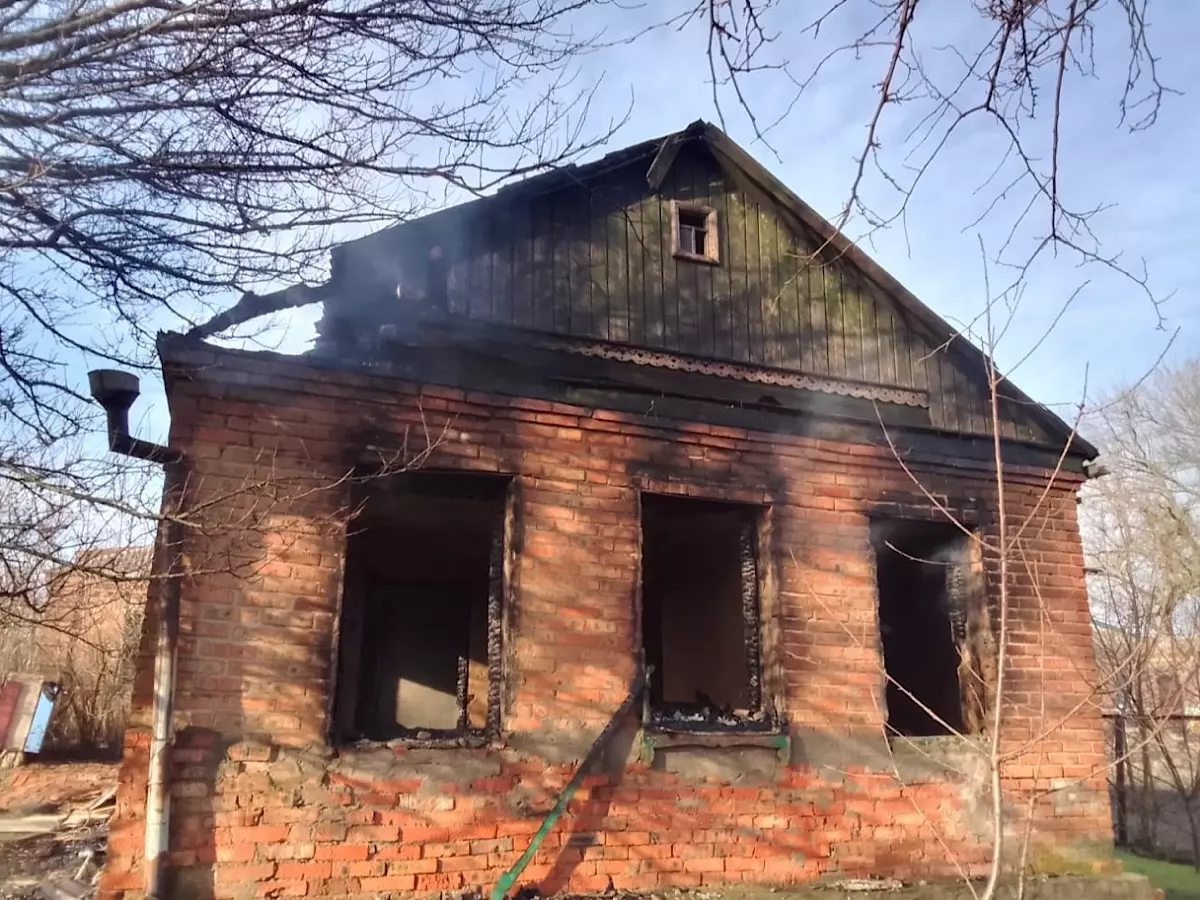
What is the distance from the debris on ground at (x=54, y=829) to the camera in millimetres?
6320

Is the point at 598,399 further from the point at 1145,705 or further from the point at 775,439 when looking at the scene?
the point at 1145,705

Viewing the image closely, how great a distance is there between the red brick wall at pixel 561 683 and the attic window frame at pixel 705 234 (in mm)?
1615

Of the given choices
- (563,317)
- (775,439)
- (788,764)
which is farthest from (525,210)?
(788,764)

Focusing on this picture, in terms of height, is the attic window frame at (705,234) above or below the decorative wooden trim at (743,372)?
above

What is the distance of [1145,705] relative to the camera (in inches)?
553

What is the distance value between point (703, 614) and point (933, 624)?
2499 millimetres

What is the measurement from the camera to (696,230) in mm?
7973

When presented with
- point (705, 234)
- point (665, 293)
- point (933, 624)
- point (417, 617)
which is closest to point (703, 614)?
point (933, 624)

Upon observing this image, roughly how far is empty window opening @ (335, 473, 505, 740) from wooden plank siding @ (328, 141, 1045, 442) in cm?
216

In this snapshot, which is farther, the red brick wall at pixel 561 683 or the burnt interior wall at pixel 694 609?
the burnt interior wall at pixel 694 609

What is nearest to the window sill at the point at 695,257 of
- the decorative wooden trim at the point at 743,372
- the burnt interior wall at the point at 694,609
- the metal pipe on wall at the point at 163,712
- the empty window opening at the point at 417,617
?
the decorative wooden trim at the point at 743,372

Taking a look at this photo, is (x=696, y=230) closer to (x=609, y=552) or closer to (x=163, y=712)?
(x=609, y=552)

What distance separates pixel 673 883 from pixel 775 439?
10.5ft

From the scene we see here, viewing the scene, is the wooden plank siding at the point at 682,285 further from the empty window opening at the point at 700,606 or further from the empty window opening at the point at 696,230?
the empty window opening at the point at 700,606
